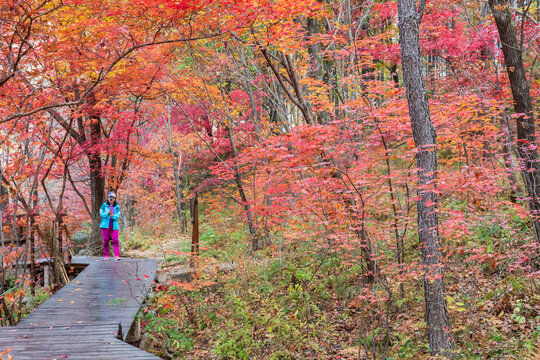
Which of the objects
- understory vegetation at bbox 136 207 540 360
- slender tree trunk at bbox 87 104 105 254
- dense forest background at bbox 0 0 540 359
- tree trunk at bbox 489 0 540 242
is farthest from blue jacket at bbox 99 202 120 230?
tree trunk at bbox 489 0 540 242

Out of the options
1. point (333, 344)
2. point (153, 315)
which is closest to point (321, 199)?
point (333, 344)

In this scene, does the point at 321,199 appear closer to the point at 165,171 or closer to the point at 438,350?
the point at 438,350

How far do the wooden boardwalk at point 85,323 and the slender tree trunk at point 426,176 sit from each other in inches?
159

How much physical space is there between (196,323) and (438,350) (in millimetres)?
4783

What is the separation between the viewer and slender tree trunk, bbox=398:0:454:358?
5449mm

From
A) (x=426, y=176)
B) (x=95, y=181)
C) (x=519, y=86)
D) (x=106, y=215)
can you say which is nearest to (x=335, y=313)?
(x=426, y=176)

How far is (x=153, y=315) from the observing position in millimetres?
8047

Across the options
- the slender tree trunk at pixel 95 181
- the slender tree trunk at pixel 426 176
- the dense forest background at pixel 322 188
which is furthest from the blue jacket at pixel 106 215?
the slender tree trunk at pixel 426 176

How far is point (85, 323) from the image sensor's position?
5992 millimetres

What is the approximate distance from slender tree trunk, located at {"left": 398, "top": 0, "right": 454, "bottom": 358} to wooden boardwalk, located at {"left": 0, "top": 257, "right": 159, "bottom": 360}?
4.04m

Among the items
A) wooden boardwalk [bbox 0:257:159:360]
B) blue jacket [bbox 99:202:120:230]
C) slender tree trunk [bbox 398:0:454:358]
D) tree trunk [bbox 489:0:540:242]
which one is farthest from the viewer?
blue jacket [bbox 99:202:120:230]

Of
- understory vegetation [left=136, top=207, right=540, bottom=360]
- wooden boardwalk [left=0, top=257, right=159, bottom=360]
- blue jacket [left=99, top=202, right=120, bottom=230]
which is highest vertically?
blue jacket [left=99, top=202, right=120, bottom=230]

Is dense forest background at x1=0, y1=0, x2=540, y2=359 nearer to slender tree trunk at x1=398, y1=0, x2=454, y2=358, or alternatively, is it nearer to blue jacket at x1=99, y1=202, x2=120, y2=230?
slender tree trunk at x1=398, y1=0, x2=454, y2=358

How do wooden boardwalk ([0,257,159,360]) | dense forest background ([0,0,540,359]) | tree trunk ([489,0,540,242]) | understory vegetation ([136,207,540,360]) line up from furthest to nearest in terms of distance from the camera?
1. tree trunk ([489,0,540,242])
2. understory vegetation ([136,207,540,360])
3. dense forest background ([0,0,540,359])
4. wooden boardwalk ([0,257,159,360])
